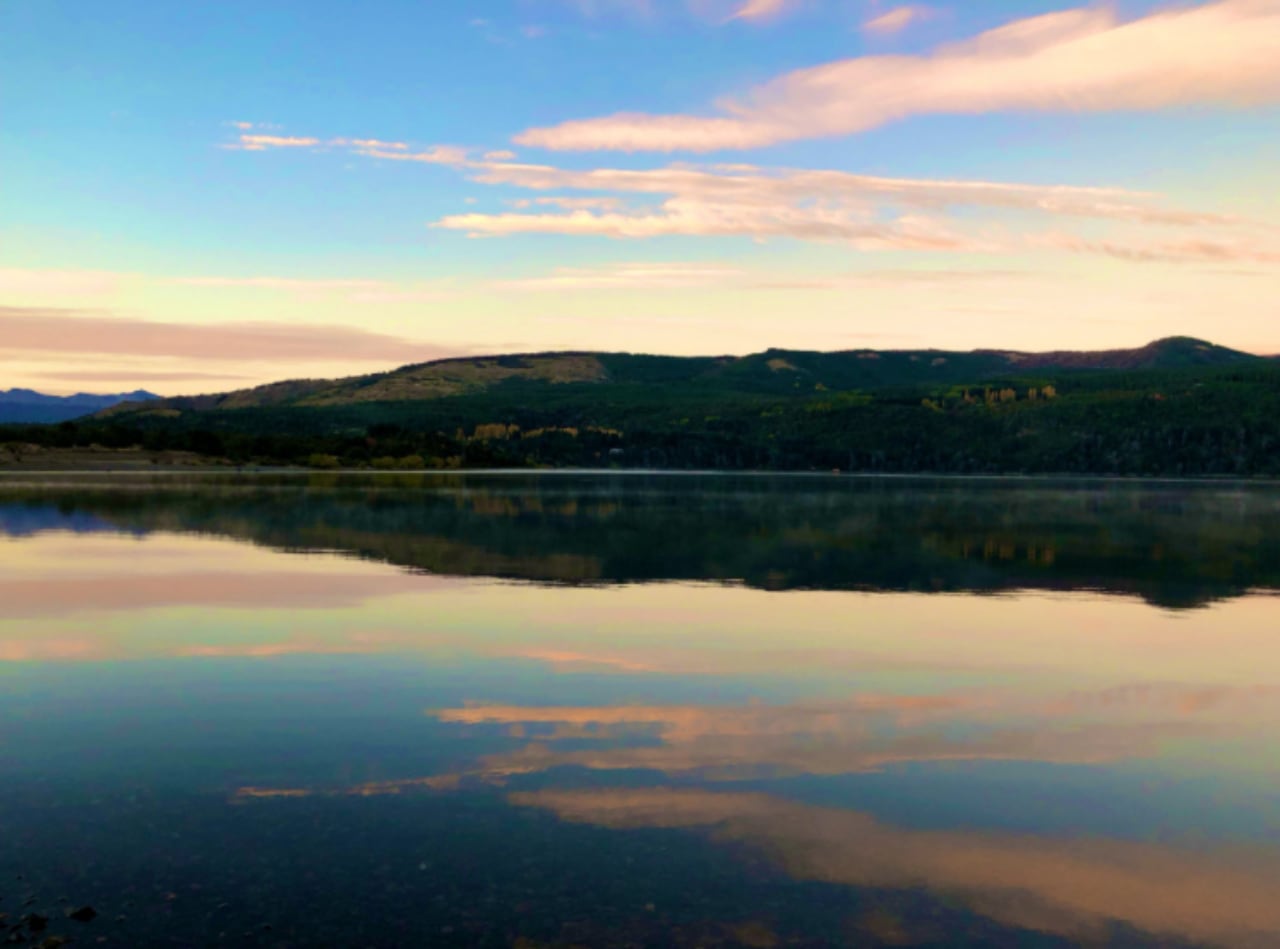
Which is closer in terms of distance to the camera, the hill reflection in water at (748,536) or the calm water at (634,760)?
the calm water at (634,760)

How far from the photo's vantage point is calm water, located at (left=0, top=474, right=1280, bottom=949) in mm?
9594

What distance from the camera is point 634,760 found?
14.1 meters

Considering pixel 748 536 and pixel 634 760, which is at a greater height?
pixel 634 760

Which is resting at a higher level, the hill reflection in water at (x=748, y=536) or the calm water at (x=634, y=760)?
the calm water at (x=634, y=760)

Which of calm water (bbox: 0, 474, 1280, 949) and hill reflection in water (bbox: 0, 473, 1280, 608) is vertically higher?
calm water (bbox: 0, 474, 1280, 949)

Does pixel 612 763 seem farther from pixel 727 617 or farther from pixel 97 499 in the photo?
pixel 97 499

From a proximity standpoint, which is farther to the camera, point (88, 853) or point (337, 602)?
point (337, 602)

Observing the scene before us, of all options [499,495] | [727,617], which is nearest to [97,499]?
[499,495]

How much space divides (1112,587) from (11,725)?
1143 inches

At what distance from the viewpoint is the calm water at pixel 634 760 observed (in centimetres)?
959

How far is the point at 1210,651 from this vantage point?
22.9 metres

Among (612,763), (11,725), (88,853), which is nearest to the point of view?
(88,853)

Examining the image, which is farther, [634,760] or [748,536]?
[748,536]

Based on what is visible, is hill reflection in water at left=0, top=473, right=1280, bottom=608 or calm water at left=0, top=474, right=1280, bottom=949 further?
hill reflection in water at left=0, top=473, right=1280, bottom=608
